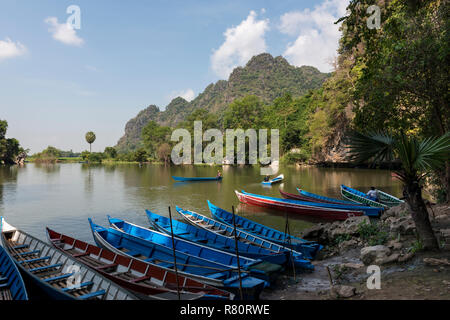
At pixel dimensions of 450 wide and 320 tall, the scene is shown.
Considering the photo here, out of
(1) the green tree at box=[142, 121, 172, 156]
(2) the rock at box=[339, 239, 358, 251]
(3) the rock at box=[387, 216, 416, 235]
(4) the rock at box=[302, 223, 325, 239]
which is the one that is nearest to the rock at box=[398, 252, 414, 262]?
(3) the rock at box=[387, 216, 416, 235]

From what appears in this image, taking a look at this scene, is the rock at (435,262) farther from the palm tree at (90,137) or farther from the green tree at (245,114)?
the palm tree at (90,137)

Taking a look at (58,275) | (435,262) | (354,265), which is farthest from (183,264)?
(435,262)

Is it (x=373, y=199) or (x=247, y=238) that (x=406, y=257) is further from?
(x=373, y=199)

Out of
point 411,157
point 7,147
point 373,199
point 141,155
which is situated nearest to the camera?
point 411,157

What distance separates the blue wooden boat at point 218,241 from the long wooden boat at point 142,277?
2969 mm

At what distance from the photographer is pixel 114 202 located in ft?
89.6

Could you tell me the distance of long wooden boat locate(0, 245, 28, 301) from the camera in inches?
282

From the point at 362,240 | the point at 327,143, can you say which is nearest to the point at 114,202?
the point at 362,240

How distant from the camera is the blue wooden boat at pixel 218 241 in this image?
9820mm

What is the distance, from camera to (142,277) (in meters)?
8.17

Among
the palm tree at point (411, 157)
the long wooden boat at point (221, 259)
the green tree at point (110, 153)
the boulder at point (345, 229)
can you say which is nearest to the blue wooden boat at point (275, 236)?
the long wooden boat at point (221, 259)

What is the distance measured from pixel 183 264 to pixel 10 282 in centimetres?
472
